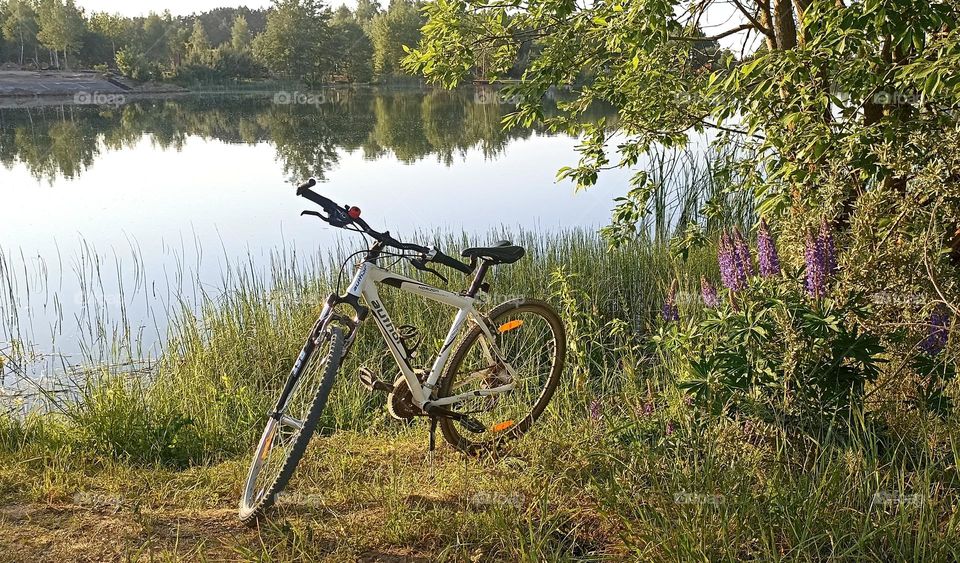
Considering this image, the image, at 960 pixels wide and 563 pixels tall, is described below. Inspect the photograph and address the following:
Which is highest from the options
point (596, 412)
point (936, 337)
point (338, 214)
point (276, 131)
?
point (276, 131)

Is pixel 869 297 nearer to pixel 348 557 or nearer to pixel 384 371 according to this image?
pixel 348 557

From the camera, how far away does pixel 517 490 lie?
2887mm

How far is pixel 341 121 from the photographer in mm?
26625

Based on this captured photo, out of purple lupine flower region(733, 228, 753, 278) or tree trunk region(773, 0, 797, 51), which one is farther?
tree trunk region(773, 0, 797, 51)

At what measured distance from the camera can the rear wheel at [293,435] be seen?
271 centimetres

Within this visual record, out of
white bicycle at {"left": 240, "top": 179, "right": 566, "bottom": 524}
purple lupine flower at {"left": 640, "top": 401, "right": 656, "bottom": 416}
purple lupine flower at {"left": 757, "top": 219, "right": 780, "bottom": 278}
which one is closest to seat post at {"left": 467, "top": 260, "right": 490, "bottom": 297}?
white bicycle at {"left": 240, "top": 179, "right": 566, "bottom": 524}

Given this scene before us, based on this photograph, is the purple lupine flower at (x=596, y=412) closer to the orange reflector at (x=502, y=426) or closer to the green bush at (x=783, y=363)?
the orange reflector at (x=502, y=426)

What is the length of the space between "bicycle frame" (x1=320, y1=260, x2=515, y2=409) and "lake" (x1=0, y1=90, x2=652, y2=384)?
274 centimetres

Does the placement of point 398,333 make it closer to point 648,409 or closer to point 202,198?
point 648,409

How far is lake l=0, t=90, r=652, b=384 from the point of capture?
7.40 m

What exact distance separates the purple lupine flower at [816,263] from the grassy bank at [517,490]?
0.51m

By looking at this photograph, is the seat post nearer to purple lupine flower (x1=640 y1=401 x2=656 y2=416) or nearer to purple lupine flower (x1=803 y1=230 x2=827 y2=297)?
purple lupine flower (x1=640 y1=401 x2=656 y2=416)

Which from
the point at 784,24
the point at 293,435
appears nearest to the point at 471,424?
the point at 293,435

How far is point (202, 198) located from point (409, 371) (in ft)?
38.2
